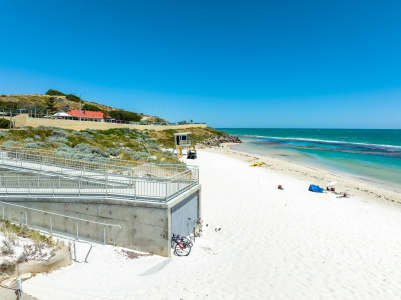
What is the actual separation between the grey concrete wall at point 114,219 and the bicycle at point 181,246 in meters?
0.49

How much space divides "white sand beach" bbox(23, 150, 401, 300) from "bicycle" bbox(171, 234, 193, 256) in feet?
0.87

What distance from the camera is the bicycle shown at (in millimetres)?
7875

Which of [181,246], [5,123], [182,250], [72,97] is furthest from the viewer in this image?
[72,97]

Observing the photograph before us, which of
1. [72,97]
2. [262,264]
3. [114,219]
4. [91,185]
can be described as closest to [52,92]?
[72,97]

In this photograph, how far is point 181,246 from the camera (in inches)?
308

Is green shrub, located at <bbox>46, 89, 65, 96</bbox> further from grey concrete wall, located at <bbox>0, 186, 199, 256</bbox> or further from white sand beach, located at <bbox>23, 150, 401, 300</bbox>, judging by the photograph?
white sand beach, located at <bbox>23, 150, 401, 300</bbox>

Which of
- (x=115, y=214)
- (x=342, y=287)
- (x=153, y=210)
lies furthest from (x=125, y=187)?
(x=342, y=287)

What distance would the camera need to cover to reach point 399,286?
688cm

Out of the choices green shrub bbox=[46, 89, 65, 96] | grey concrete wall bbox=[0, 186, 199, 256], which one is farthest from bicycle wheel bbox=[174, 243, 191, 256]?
green shrub bbox=[46, 89, 65, 96]

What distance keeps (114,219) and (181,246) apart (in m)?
2.62

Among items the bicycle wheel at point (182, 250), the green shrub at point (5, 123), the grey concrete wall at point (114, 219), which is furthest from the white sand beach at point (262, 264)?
the green shrub at point (5, 123)

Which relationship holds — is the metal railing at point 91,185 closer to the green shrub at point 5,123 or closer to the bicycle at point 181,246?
the bicycle at point 181,246

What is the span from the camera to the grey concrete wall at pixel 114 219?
7465mm

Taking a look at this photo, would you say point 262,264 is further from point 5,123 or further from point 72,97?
point 72,97
